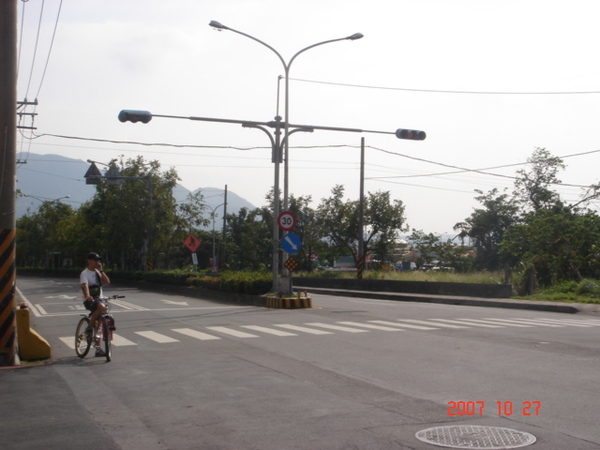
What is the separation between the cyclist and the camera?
1077 cm

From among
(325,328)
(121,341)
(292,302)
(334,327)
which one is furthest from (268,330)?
(292,302)

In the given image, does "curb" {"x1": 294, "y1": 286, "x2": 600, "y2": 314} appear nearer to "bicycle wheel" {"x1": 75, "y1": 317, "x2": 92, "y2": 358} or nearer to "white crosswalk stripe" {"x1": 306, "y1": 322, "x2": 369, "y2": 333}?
"white crosswalk stripe" {"x1": 306, "y1": 322, "x2": 369, "y2": 333}

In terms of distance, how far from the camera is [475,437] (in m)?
5.96

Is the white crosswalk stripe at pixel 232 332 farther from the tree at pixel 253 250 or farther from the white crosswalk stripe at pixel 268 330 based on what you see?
the tree at pixel 253 250

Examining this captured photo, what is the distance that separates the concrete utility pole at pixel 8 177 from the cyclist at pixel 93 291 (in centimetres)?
109

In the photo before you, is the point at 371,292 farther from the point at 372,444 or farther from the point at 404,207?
the point at 372,444

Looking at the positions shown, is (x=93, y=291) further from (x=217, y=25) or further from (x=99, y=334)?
(x=217, y=25)

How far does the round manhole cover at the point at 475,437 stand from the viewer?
5691mm

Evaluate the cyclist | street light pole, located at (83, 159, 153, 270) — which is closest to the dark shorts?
the cyclist

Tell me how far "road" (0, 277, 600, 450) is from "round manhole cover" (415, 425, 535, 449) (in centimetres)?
12

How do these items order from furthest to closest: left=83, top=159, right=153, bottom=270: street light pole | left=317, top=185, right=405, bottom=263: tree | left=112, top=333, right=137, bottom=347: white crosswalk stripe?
1. left=317, top=185, right=405, bottom=263: tree
2. left=83, top=159, right=153, bottom=270: street light pole
3. left=112, top=333, right=137, bottom=347: white crosswalk stripe

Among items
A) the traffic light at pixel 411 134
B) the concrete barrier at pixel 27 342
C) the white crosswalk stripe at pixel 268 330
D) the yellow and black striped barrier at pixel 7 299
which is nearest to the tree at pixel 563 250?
the traffic light at pixel 411 134

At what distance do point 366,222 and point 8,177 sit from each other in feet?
134

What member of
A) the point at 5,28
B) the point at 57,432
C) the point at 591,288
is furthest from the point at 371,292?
the point at 57,432
